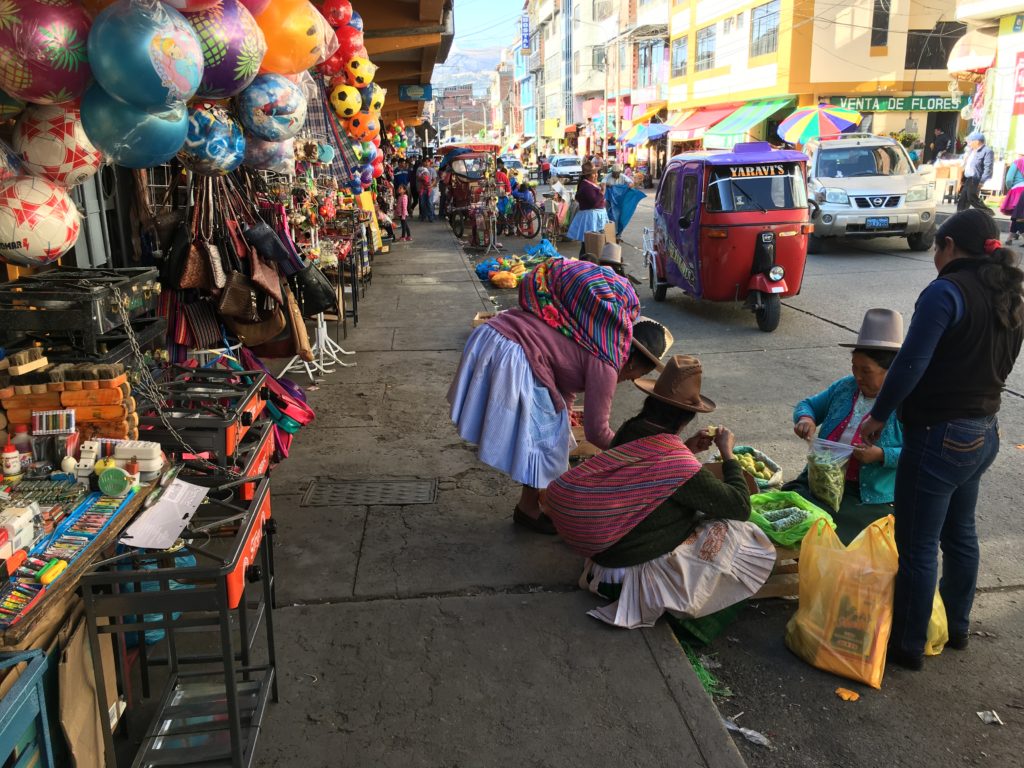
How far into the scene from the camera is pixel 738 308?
10.9 m

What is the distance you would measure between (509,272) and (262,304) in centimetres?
851

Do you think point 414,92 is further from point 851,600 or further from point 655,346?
point 851,600

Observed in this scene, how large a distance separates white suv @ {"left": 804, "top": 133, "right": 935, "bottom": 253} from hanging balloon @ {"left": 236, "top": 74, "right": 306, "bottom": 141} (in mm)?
12500

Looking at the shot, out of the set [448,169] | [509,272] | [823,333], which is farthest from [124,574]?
[448,169]

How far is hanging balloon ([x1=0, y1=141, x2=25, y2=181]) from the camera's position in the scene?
3270 millimetres

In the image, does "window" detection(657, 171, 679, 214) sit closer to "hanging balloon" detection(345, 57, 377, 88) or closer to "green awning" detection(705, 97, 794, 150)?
"hanging balloon" detection(345, 57, 377, 88)

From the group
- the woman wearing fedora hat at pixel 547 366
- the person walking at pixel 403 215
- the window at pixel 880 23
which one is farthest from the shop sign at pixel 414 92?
the window at pixel 880 23

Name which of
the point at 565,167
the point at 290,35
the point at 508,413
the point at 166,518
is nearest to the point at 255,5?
the point at 290,35

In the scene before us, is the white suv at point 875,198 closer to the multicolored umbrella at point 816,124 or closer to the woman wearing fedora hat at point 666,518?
the multicolored umbrella at point 816,124

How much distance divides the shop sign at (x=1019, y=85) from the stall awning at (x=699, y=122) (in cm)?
1693

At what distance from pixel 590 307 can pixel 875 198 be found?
13.0 m

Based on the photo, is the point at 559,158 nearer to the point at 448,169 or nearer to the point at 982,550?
the point at 448,169

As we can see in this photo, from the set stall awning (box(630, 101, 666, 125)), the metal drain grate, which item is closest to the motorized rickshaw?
the metal drain grate

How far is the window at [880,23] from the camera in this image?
1223 inches
